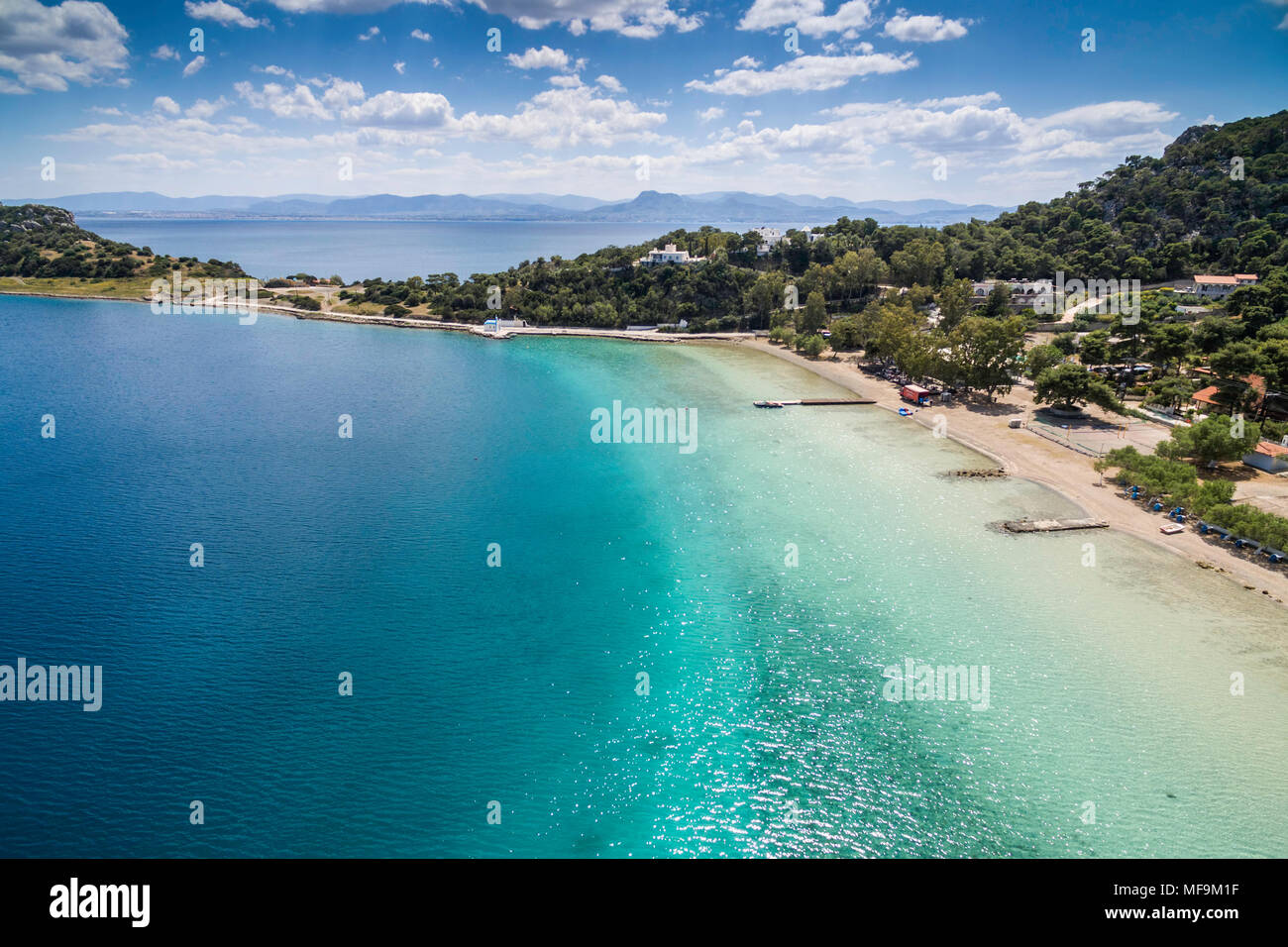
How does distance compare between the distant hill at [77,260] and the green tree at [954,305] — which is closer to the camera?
the green tree at [954,305]

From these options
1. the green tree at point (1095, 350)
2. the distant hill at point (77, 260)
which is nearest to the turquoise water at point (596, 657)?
the green tree at point (1095, 350)

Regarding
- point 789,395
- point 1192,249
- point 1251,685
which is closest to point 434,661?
point 1251,685

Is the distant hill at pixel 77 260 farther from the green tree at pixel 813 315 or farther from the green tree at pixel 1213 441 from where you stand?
the green tree at pixel 1213 441

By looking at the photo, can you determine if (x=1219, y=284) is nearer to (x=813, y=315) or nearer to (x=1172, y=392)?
(x=1172, y=392)

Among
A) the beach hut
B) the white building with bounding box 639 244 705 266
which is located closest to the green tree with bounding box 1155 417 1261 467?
the beach hut

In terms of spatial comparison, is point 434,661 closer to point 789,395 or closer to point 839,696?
point 839,696

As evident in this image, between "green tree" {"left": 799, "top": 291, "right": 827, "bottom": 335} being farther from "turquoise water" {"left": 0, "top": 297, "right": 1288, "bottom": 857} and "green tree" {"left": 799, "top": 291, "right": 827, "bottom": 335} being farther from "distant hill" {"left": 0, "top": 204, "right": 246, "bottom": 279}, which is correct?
"distant hill" {"left": 0, "top": 204, "right": 246, "bottom": 279}

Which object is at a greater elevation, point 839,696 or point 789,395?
point 789,395
